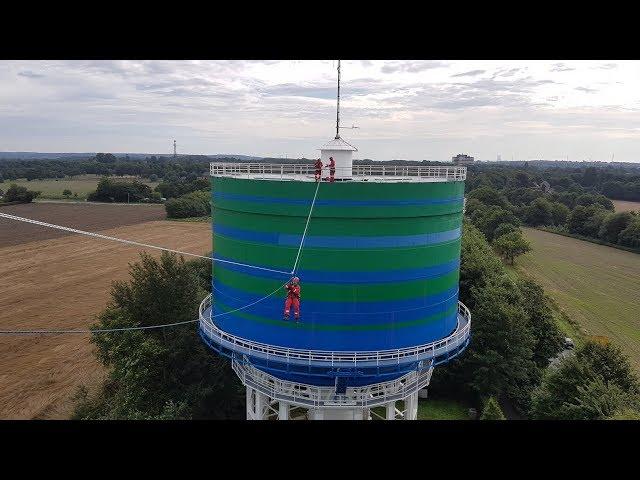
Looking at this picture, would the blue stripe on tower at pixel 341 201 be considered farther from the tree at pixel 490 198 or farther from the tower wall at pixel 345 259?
the tree at pixel 490 198

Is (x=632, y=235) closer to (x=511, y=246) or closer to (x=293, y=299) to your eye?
(x=511, y=246)

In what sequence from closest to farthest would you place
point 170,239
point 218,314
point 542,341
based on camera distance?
1. point 218,314
2. point 542,341
3. point 170,239

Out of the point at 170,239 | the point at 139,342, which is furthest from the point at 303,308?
the point at 170,239

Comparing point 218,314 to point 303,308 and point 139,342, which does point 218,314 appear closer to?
point 303,308

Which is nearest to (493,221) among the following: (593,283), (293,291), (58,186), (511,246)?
(511,246)

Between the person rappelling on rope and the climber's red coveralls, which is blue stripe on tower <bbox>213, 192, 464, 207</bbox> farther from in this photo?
the climber's red coveralls

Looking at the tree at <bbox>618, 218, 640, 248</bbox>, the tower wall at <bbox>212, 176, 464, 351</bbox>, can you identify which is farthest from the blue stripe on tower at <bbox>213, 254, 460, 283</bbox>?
the tree at <bbox>618, 218, 640, 248</bbox>
